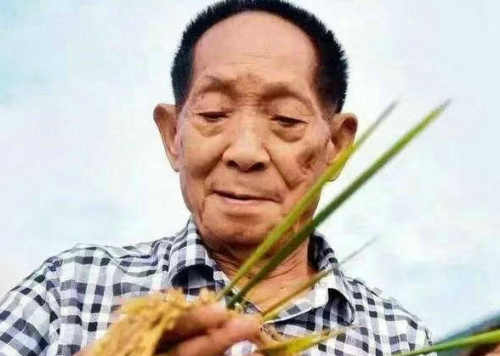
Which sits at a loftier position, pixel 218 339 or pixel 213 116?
pixel 213 116

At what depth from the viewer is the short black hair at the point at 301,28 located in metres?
1.73

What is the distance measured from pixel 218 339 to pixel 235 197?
2.46 ft

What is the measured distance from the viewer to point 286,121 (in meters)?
1.59

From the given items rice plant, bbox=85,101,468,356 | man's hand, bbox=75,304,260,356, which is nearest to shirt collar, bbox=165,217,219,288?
rice plant, bbox=85,101,468,356

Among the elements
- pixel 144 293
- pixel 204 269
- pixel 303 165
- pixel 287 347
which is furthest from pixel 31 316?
pixel 287 347

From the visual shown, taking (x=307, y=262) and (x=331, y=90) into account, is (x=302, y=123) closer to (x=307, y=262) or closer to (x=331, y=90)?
(x=331, y=90)

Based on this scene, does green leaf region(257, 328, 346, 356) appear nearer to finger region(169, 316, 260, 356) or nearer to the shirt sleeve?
finger region(169, 316, 260, 356)

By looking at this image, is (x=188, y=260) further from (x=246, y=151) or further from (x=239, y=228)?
(x=246, y=151)

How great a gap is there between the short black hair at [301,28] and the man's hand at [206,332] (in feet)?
3.07

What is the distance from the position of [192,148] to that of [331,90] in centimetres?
34

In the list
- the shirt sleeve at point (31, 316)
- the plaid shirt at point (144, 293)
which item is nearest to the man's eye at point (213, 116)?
the plaid shirt at point (144, 293)

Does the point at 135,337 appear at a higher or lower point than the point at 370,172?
lower

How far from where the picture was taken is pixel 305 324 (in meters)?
1.62

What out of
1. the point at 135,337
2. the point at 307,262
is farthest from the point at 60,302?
the point at 135,337
